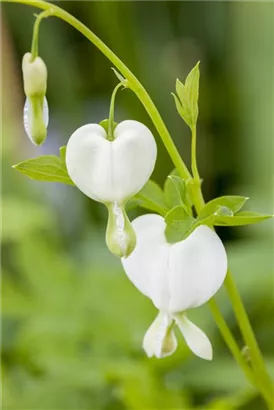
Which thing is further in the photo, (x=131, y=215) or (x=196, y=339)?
(x=131, y=215)

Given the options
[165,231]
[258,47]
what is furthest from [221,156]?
[165,231]

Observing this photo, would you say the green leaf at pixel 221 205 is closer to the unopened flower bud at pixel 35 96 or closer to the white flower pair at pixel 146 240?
the white flower pair at pixel 146 240

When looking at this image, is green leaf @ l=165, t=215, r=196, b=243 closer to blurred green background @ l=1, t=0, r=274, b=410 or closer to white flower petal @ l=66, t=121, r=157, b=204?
white flower petal @ l=66, t=121, r=157, b=204

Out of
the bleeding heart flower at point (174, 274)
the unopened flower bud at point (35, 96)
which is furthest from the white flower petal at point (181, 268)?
the unopened flower bud at point (35, 96)

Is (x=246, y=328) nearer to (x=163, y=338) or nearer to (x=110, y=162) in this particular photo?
(x=163, y=338)

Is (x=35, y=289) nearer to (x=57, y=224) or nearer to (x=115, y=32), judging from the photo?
(x=57, y=224)

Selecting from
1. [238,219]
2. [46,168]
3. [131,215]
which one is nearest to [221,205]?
[238,219]
